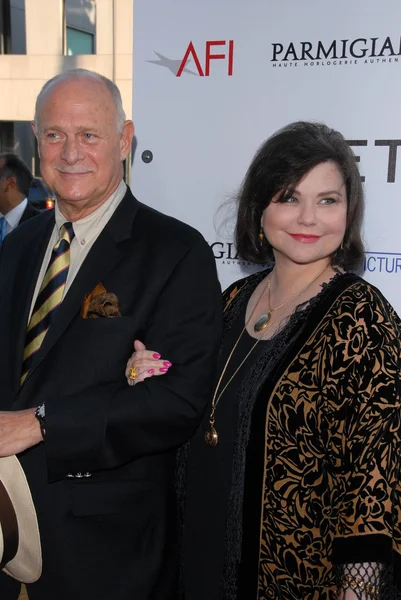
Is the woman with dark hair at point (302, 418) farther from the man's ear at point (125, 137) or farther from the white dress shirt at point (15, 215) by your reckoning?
the white dress shirt at point (15, 215)

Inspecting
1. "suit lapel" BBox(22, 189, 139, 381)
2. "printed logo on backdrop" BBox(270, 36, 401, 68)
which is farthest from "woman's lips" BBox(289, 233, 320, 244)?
"printed logo on backdrop" BBox(270, 36, 401, 68)

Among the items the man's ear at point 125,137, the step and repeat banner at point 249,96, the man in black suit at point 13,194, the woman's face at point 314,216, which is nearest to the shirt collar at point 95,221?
the man's ear at point 125,137

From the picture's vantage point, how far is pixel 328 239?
1.81m

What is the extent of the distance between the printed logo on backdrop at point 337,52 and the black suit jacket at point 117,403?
105 centimetres

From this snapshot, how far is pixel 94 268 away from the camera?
1.72 meters

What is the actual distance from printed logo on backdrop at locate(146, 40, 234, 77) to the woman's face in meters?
0.98

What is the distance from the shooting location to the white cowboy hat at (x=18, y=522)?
1.56m

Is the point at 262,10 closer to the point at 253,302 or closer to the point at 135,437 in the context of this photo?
the point at 253,302

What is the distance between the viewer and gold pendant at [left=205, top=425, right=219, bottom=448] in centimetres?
182

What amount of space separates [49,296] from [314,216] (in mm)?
810

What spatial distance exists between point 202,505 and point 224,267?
1.13 m

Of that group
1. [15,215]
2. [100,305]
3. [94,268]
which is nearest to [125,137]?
[94,268]

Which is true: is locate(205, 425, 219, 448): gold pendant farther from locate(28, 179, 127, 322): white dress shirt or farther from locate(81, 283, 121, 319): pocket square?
locate(28, 179, 127, 322): white dress shirt

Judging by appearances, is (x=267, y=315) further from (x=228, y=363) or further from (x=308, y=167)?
(x=308, y=167)
